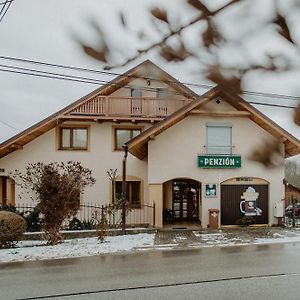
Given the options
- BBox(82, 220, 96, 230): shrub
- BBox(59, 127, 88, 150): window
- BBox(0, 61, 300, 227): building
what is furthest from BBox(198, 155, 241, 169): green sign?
BBox(59, 127, 88, 150): window

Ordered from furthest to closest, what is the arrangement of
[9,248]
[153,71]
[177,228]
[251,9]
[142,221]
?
[142,221], [177,228], [9,248], [153,71], [251,9]

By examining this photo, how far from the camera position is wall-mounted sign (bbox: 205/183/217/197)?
19625 mm

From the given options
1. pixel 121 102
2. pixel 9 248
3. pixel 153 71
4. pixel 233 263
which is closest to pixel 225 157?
pixel 121 102

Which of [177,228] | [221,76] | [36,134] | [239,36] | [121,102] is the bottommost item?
[177,228]

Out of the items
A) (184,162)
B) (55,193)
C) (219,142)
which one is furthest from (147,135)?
(55,193)

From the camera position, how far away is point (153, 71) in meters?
1.40

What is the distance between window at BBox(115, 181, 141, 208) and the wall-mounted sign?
3.76 meters

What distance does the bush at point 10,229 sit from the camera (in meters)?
13.8

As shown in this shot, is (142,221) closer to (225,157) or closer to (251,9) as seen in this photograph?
(225,157)

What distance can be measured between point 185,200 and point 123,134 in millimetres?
5208

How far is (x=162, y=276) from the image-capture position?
362 inches

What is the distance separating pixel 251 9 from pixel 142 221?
1977cm

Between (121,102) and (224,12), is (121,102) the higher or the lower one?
the higher one

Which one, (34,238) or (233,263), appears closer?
(233,263)
